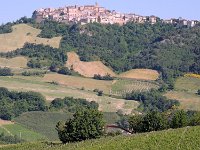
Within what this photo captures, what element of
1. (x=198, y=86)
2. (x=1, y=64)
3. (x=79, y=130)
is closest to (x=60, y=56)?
(x=1, y=64)

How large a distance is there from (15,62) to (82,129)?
110418 millimetres

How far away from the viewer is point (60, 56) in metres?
183

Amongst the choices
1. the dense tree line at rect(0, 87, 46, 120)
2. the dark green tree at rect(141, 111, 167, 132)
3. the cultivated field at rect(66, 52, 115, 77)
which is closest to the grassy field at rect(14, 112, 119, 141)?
the dense tree line at rect(0, 87, 46, 120)

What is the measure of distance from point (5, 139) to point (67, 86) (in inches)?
2043

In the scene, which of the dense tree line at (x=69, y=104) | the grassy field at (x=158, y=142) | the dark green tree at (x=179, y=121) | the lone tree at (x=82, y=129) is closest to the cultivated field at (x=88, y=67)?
the dense tree line at (x=69, y=104)

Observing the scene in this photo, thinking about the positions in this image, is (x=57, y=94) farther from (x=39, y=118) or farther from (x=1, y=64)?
(x=1, y=64)

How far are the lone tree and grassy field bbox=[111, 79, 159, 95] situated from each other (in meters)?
81.3

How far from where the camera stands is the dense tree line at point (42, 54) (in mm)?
176125

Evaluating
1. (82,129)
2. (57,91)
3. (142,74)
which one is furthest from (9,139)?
(142,74)

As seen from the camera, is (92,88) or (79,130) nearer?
(79,130)

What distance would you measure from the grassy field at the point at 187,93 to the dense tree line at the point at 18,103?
31.6m

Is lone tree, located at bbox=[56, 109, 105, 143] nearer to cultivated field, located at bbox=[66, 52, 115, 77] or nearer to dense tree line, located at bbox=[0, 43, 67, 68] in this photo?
cultivated field, located at bbox=[66, 52, 115, 77]

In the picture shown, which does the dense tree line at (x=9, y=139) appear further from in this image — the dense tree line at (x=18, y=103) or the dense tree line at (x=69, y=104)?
the dense tree line at (x=69, y=104)

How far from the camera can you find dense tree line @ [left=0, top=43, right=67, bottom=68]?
578ft
